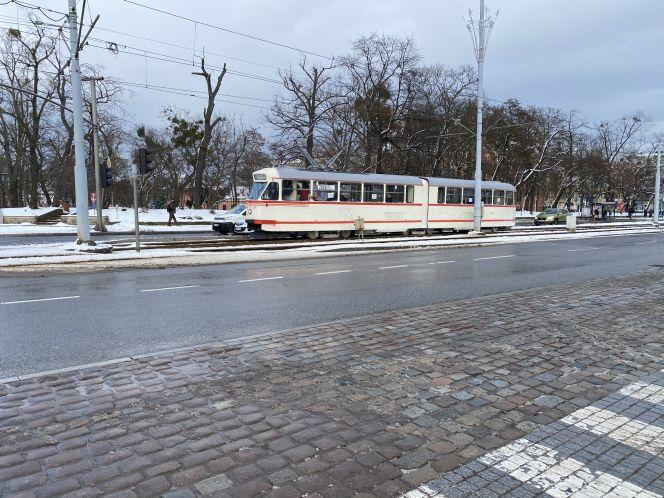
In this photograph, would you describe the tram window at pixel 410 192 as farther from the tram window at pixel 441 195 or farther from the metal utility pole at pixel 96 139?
the metal utility pole at pixel 96 139

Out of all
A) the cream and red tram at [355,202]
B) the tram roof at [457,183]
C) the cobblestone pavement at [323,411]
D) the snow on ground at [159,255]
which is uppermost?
the tram roof at [457,183]

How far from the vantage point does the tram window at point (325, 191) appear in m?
23.8

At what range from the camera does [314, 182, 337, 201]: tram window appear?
23797mm

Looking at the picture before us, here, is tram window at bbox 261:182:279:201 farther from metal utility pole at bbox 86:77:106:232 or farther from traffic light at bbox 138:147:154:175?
metal utility pole at bbox 86:77:106:232

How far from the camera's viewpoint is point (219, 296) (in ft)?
30.5

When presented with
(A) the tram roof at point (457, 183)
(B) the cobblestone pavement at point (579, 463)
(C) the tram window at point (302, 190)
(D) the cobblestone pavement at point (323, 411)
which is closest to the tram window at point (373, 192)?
(C) the tram window at point (302, 190)

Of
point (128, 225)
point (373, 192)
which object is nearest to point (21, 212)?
point (128, 225)

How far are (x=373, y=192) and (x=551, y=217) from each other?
34799 millimetres

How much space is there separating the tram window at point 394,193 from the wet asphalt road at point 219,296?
1036cm

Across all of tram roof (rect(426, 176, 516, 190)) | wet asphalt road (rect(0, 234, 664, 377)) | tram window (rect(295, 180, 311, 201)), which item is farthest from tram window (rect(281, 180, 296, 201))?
tram roof (rect(426, 176, 516, 190))

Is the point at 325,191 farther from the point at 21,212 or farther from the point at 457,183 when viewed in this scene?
the point at 21,212

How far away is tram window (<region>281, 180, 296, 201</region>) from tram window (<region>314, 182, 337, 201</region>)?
123 cm

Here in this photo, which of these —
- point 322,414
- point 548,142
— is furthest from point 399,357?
point 548,142

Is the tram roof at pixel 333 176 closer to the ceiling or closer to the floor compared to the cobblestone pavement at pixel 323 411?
closer to the ceiling
